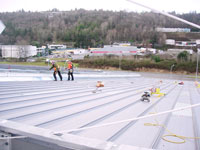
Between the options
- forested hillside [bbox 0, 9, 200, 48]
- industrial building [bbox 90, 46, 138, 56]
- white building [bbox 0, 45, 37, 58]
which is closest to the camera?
white building [bbox 0, 45, 37, 58]

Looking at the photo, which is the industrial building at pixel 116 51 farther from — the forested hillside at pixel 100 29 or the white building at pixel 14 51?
the white building at pixel 14 51

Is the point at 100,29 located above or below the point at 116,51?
above

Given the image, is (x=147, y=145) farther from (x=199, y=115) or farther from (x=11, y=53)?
(x=11, y=53)

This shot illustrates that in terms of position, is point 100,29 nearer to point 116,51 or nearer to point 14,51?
point 116,51

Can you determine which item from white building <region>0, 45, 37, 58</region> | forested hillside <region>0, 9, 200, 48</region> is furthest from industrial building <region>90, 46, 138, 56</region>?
white building <region>0, 45, 37, 58</region>

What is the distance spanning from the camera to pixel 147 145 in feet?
8.89

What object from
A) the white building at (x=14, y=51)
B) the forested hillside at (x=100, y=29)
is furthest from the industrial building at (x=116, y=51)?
the white building at (x=14, y=51)

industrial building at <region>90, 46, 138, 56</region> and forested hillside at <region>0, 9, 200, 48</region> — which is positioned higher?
forested hillside at <region>0, 9, 200, 48</region>

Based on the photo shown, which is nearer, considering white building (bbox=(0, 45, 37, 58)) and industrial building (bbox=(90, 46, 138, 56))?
white building (bbox=(0, 45, 37, 58))

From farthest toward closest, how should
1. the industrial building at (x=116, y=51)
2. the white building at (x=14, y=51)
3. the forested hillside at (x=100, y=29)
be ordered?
the forested hillside at (x=100, y=29) → the industrial building at (x=116, y=51) → the white building at (x=14, y=51)

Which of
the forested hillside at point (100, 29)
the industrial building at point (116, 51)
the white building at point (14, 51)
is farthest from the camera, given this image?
the forested hillside at point (100, 29)

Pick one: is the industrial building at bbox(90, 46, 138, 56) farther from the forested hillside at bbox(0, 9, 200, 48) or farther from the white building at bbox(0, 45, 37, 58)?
the white building at bbox(0, 45, 37, 58)

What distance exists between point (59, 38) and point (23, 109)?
72.9 meters

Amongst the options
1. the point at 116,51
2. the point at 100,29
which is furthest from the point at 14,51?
the point at 100,29
